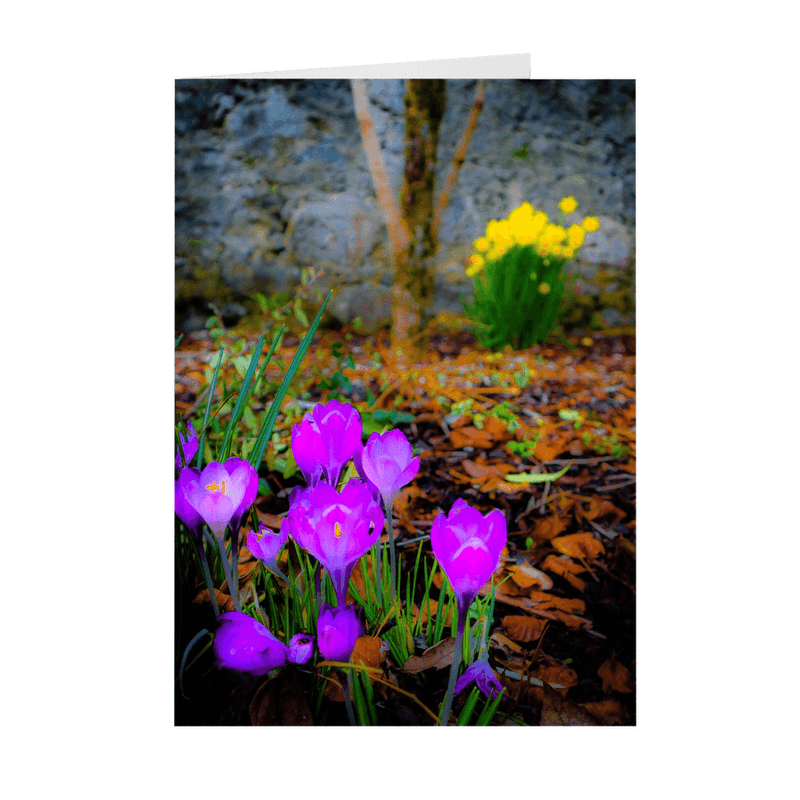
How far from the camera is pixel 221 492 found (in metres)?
0.65

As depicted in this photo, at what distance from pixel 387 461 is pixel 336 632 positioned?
0.58 ft

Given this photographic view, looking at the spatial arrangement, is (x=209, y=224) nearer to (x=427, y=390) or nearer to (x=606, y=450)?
(x=427, y=390)

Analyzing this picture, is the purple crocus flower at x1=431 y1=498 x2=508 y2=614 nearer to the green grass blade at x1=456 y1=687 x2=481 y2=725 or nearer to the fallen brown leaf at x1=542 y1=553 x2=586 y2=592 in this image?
the green grass blade at x1=456 y1=687 x2=481 y2=725

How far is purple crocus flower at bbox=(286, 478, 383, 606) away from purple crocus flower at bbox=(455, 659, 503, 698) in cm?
19

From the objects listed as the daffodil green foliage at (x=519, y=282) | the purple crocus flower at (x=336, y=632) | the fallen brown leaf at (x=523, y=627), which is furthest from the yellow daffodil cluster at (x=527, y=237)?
the purple crocus flower at (x=336, y=632)

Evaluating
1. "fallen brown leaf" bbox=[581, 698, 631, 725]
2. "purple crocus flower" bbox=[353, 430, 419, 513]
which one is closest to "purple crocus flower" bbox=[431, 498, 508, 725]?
"purple crocus flower" bbox=[353, 430, 419, 513]

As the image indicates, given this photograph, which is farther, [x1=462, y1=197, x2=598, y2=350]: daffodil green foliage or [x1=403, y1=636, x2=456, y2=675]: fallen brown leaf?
[x1=462, y1=197, x2=598, y2=350]: daffodil green foliage

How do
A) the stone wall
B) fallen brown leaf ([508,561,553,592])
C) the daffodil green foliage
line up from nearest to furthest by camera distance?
fallen brown leaf ([508,561,553,592]), the stone wall, the daffodil green foliage

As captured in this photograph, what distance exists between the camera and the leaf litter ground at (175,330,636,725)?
72 centimetres

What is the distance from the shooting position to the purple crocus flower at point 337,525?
22.8 inches

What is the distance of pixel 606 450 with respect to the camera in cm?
141

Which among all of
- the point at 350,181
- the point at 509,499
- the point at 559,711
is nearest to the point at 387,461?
the point at 559,711
